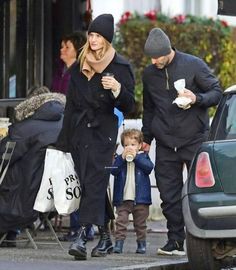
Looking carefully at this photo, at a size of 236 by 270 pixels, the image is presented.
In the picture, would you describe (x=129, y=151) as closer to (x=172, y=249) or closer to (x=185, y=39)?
(x=172, y=249)

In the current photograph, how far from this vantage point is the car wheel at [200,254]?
9.68m

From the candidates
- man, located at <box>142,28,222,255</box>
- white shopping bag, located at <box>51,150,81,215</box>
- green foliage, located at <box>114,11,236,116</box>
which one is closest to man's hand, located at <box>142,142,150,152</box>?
man, located at <box>142,28,222,255</box>

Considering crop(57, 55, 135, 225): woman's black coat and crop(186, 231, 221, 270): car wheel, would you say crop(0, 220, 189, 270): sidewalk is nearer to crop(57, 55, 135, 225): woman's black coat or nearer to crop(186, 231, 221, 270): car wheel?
crop(57, 55, 135, 225): woman's black coat

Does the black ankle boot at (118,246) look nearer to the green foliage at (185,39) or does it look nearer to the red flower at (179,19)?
the green foliage at (185,39)

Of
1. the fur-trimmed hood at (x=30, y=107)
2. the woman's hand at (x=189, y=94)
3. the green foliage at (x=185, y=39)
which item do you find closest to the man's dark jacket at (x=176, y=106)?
the woman's hand at (x=189, y=94)

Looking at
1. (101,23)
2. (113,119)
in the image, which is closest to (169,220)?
(113,119)

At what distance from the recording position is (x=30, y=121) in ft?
38.6

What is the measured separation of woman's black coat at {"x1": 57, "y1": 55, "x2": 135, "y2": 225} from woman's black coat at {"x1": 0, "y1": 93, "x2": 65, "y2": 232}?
2.70ft

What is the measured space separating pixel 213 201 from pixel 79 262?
1582 mm

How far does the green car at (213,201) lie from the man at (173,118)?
3.96 feet

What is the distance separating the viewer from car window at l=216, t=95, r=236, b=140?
32.2 ft

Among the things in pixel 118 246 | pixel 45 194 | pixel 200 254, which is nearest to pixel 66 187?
pixel 45 194

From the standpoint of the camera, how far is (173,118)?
36.6 feet

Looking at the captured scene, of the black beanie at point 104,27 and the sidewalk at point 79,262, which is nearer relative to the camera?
the sidewalk at point 79,262
